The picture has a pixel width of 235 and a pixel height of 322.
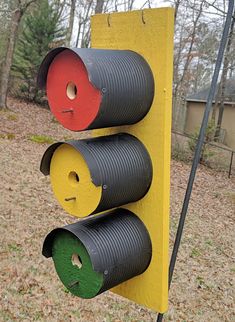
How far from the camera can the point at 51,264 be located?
16.4ft

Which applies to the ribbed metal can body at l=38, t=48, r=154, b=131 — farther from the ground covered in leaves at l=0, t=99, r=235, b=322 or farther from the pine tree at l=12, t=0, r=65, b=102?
the pine tree at l=12, t=0, r=65, b=102

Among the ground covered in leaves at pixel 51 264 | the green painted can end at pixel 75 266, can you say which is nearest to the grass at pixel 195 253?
the ground covered in leaves at pixel 51 264

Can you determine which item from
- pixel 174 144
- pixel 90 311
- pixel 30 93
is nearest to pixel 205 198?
pixel 174 144

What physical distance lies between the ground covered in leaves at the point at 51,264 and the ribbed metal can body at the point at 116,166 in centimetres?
292

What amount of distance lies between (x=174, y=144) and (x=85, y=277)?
13333 mm

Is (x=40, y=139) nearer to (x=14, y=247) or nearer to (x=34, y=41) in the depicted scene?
(x=14, y=247)

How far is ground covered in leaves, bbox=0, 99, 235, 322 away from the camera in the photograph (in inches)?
169

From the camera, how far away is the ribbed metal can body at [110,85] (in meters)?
1.46

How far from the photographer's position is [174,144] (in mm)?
14719

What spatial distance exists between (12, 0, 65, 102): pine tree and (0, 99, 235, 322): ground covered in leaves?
8.59 metres

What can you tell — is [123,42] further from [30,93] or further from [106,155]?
[30,93]

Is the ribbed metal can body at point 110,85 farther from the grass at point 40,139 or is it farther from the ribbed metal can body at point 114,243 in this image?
the grass at point 40,139

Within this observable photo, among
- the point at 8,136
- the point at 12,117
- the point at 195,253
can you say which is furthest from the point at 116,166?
the point at 12,117

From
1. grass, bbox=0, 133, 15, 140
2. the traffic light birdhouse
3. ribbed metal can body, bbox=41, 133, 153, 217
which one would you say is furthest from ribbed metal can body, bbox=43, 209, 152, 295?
grass, bbox=0, 133, 15, 140
